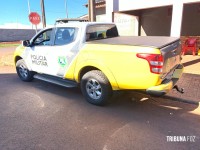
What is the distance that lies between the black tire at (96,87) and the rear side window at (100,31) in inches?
35.0

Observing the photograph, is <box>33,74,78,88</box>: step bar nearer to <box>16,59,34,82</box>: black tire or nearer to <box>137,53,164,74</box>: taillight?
<box>16,59,34,82</box>: black tire

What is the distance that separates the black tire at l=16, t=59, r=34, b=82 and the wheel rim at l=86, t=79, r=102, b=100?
270cm

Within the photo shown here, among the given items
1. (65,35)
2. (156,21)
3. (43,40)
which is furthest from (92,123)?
(156,21)

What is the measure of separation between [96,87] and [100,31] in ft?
4.95

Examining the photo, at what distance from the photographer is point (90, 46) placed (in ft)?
13.1

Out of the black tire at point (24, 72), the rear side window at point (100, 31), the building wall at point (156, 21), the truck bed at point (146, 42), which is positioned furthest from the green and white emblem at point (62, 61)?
the building wall at point (156, 21)

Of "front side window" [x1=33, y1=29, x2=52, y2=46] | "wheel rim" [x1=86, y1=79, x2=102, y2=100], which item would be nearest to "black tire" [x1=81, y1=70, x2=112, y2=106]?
"wheel rim" [x1=86, y1=79, x2=102, y2=100]

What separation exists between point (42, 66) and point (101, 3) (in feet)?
38.2

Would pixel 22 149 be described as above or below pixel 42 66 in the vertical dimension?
below

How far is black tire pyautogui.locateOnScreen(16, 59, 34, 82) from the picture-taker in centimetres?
610

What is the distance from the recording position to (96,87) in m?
4.22

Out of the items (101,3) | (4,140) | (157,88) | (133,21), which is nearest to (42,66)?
(4,140)

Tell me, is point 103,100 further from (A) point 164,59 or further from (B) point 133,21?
(B) point 133,21

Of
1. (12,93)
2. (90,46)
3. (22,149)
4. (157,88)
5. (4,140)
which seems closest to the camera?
(22,149)
